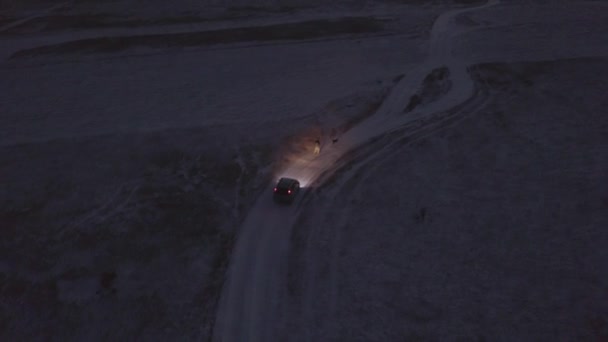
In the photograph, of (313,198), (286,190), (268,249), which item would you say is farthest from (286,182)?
(268,249)

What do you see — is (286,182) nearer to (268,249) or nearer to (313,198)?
(313,198)

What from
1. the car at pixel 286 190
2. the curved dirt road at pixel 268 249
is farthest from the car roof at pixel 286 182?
the curved dirt road at pixel 268 249

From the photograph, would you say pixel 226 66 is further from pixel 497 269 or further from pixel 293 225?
pixel 497 269

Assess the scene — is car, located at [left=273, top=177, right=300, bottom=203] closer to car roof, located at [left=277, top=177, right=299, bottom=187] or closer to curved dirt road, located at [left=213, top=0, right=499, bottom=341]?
car roof, located at [left=277, top=177, right=299, bottom=187]

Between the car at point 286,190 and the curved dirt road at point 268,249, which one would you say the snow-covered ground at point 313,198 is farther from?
the car at point 286,190

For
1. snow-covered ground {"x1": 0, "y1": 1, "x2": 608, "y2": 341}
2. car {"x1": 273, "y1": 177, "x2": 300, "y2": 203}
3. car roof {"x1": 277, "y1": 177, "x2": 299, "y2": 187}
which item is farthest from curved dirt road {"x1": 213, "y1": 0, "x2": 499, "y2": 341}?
car roof {"x1": 277, "y1": 177, "x2": 299, "y2": 187}

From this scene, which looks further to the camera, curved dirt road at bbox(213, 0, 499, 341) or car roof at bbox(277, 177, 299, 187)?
car roof at bbox(277, 177, 299, 187)
